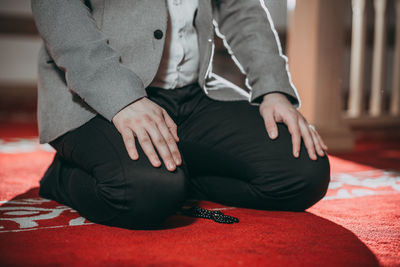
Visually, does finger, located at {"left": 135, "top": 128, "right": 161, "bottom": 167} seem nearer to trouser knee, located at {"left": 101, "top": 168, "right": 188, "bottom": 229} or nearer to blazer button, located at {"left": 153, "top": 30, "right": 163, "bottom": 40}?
trouser knee, located at {"left": 101, "top": 168, "right": 188, "bottom": 229}

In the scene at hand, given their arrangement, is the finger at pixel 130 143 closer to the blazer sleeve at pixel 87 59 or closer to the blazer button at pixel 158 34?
the blazer sleeve at pixel 87 59

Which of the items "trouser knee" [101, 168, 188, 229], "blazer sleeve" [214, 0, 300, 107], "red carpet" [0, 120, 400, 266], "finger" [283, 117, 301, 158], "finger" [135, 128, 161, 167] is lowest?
"red carpet" [0, 120, 400, 266]

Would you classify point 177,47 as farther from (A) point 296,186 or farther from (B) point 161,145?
(A) point 296,186

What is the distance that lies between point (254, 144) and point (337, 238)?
25 centimetres

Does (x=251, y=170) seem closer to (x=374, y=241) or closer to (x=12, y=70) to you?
(x=374, y=241)

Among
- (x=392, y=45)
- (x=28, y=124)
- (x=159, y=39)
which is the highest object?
(x=159, y=39)

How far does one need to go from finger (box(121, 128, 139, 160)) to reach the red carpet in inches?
5.1

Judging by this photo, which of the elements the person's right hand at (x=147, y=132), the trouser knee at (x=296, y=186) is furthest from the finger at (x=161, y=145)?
the trouser knee at (x=296, y=186)

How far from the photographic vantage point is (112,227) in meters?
0.73

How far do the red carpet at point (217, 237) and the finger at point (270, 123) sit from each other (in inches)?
6.3

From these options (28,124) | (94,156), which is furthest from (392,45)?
(94,156)

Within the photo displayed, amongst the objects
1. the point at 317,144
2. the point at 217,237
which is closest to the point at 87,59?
the point at 217,237

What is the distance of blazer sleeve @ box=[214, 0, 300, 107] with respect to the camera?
0.90m

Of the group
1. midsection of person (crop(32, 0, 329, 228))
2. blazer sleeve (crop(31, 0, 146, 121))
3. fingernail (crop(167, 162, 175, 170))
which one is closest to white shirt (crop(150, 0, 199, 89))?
midsection of person (crop(32, 0, 329, 228))
